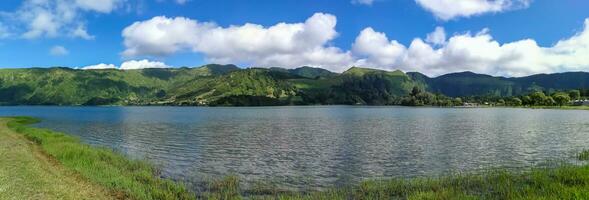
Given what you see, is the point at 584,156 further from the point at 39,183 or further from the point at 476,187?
the point at 39,183

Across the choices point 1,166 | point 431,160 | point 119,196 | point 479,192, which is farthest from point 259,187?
point 431,160

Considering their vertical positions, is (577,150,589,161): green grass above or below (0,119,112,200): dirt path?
below

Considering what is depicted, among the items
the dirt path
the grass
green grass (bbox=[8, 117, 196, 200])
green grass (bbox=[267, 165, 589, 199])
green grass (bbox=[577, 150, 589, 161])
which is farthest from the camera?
green grass (bbox=[577, 150, 589, 161])

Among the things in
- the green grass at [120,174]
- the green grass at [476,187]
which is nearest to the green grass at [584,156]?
the green grass at [476,187]

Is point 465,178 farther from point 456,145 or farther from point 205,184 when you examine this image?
point 456,145

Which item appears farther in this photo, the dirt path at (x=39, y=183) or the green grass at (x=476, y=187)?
the green grass at (x=476, y=187)

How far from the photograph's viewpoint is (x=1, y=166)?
3216 cm

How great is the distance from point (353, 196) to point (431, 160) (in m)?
21.2

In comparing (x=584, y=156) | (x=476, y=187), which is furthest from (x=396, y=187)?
(x=584, y=156)

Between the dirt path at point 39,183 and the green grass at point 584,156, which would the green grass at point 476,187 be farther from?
the green grass at point 584,156

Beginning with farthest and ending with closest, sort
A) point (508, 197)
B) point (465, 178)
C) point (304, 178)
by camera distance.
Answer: point (304, 178) → point (465, 178) → point (508, 197)

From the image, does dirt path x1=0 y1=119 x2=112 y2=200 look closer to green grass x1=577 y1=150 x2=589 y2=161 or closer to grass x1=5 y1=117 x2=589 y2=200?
grass x1=5 y1=117 x2=589 y2=200

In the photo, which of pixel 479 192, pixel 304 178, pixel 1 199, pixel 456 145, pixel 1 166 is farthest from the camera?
pixel 456 145

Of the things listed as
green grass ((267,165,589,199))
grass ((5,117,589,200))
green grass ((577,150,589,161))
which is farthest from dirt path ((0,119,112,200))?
green grass ((577,150,589,161))
